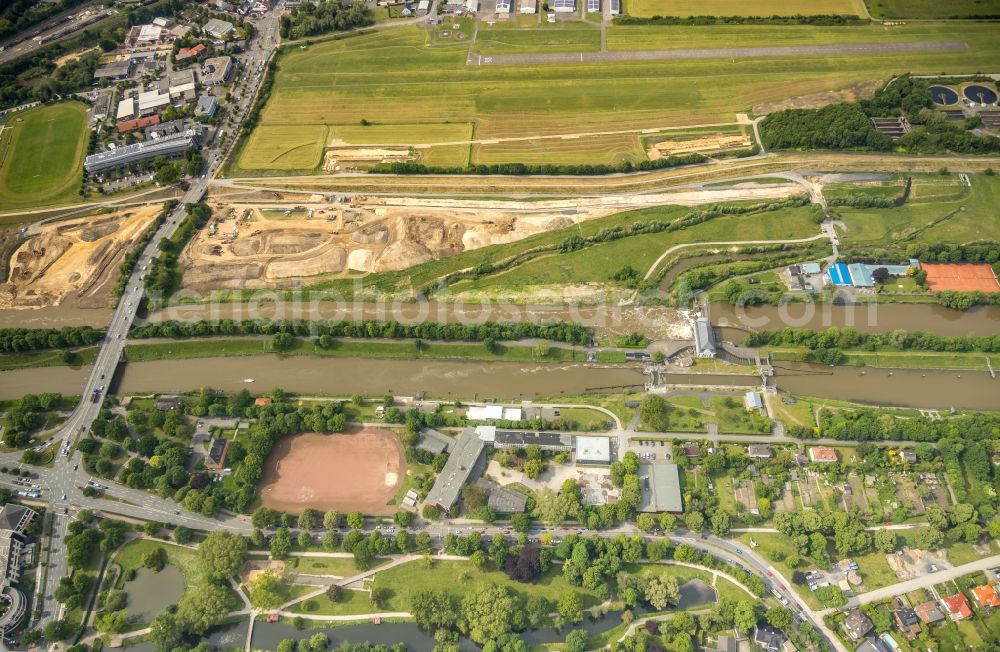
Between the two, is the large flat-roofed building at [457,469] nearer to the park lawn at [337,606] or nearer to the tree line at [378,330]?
the park lawn at [337,606]

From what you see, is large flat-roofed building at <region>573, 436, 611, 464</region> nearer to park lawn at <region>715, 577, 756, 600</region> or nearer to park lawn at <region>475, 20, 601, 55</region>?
park lawn at <region>715, 577, 756, 600</region>

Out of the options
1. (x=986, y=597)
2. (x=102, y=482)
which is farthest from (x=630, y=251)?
(x=102, y=482)

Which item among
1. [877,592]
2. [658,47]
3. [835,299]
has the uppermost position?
[658,47]

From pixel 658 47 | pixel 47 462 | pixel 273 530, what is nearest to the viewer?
pixel 273 530

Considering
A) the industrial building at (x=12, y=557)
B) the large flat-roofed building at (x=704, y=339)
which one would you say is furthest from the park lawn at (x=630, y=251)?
the industrial building at (x=12, y=557)

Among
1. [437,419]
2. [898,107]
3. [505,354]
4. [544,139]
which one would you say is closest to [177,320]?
[437,419]

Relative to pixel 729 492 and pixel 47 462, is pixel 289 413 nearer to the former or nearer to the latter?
pixel 47 462

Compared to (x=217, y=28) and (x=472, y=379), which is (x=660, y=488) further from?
(x=217, y=28)
